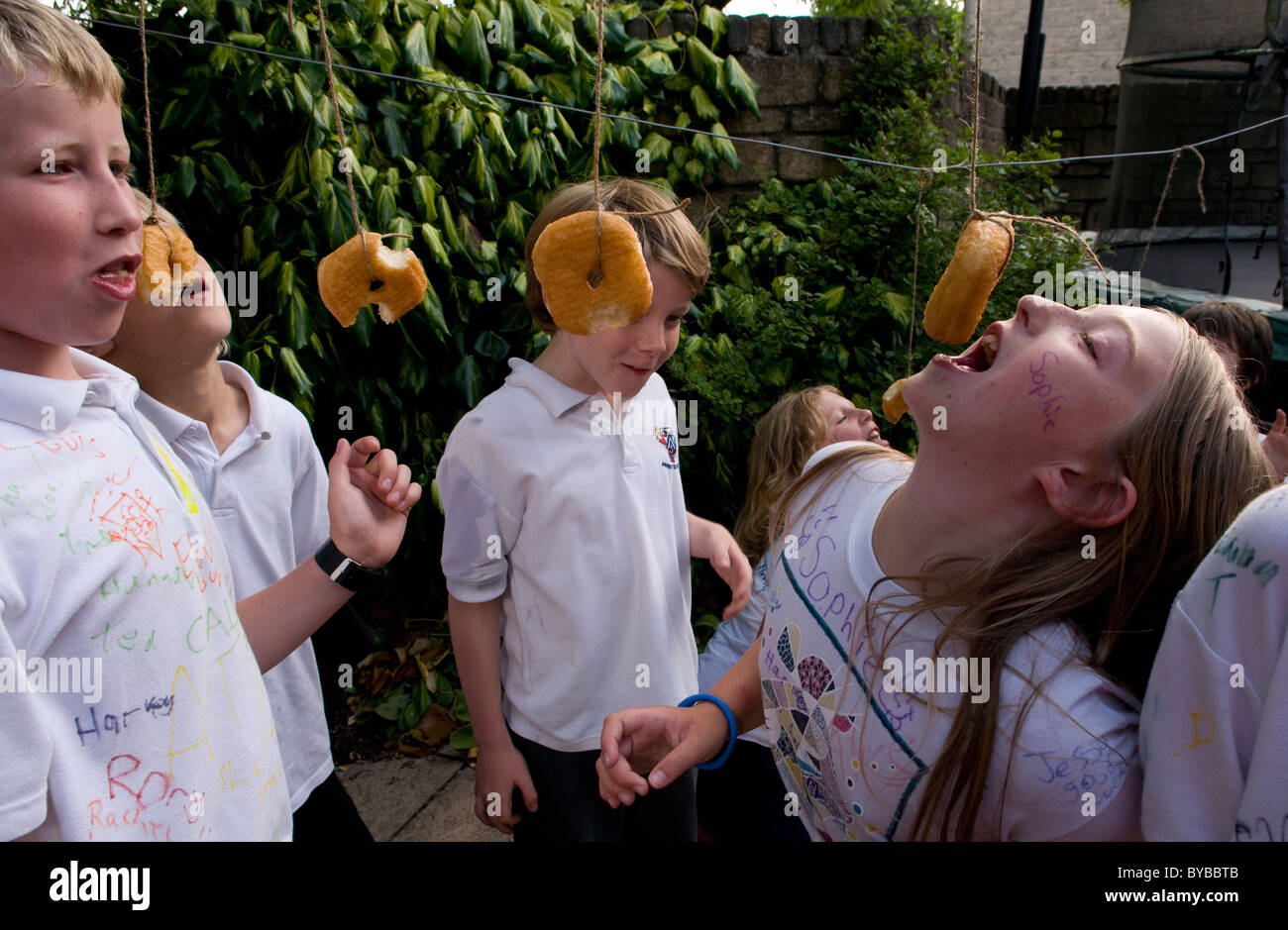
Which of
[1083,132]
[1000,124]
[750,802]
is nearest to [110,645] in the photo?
[750,802]

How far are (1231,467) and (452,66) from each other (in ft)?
10.2

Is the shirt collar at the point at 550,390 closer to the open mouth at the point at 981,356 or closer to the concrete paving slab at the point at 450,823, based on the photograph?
the open mouth at the point at 981,356

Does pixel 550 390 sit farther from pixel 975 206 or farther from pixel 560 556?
pixel 975 206

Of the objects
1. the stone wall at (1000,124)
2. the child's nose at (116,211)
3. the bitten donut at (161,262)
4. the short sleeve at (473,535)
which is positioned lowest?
the short sleeve at (473,535)

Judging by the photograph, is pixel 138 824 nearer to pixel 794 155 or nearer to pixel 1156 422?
pixel 1156 422

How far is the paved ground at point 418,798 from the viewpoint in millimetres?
2814

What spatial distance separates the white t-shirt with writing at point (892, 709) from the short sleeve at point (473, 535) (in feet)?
1.98

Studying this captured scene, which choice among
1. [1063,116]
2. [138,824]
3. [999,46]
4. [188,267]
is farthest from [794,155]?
[999,46]

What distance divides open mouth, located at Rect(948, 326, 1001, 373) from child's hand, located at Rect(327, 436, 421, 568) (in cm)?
82

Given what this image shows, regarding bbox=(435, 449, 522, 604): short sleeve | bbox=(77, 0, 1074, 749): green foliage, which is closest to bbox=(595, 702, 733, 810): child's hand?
bbox=(435, 449, 522, 604): short sleeve

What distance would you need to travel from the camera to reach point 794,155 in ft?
13.7

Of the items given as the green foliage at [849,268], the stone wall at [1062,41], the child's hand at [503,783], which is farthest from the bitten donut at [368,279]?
the stone wall at [1062,41]

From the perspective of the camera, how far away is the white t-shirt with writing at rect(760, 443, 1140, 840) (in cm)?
93

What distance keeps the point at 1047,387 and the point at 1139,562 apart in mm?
247
